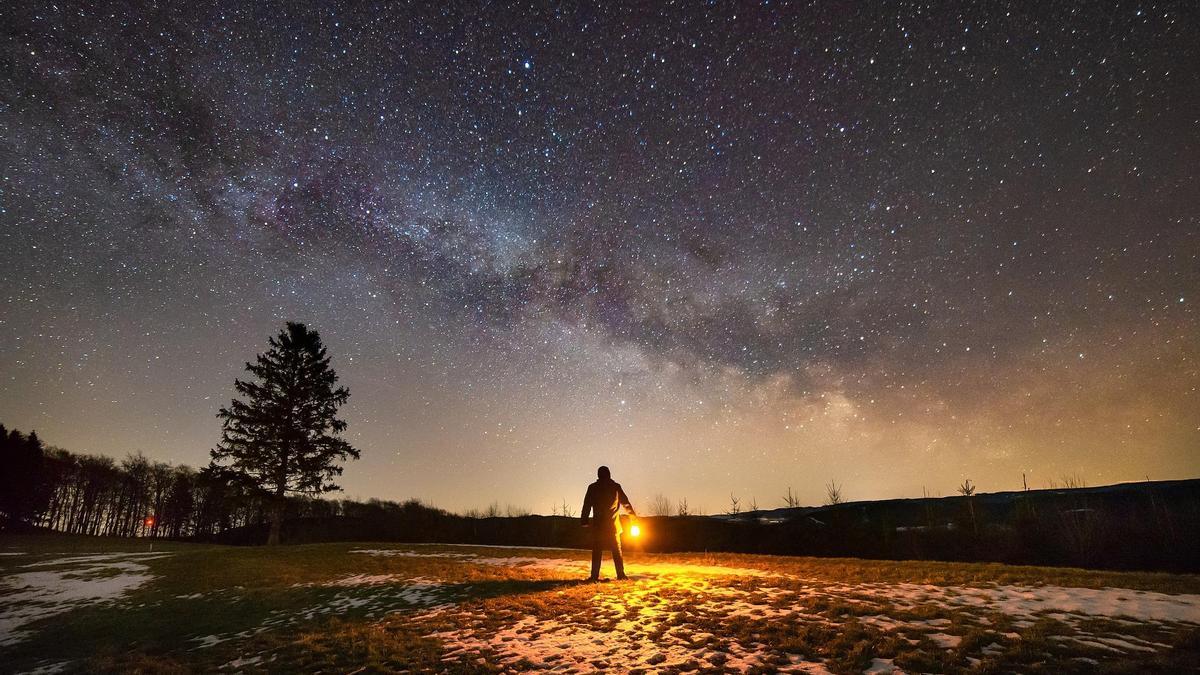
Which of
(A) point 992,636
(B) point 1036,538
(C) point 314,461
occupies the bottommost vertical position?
(B) point 1036,538

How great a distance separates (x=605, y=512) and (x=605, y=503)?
221mm

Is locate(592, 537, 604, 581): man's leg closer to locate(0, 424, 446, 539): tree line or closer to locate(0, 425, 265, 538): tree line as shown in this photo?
locate(0, 424, 446, 539): tree line

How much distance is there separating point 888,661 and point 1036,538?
1556 inches

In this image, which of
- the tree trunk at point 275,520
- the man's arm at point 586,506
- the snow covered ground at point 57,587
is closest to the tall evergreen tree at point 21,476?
the tree trunk at point 275,520

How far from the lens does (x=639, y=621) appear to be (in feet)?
27.1

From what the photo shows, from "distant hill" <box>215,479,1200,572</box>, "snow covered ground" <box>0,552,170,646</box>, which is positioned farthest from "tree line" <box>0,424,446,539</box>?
"snow covered ground" <box>0,552,170,646</box>

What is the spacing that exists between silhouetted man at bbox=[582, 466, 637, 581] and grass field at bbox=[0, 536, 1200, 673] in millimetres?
823

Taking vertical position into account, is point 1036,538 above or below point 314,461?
below

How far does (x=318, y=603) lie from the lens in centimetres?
1205

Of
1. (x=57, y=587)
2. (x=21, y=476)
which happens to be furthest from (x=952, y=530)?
(x=21, y=476)

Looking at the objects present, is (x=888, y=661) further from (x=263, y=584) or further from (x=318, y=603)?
(x=263, y=584)

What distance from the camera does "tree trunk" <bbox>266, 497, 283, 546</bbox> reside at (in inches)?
1302

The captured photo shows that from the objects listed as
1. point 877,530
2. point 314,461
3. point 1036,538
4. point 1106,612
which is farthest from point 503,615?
point 1036,538

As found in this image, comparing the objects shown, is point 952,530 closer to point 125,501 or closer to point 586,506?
point 586,506
